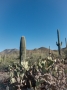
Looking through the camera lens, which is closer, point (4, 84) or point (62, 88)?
point (62, 88)

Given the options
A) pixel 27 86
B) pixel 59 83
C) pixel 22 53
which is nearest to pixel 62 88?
pixel 59 83

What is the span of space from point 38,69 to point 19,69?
0.74 m

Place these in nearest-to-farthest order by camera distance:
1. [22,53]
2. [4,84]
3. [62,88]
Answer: [62,88]
[4,84]
[22,53]

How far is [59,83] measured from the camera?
5.24m

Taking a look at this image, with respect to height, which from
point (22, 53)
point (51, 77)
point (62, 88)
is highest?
point (22, 53)

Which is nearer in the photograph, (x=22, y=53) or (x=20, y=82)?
(x=20, y=82)

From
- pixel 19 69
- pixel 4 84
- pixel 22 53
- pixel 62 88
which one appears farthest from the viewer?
pixel 22 53

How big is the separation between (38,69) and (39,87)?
64 centimetres

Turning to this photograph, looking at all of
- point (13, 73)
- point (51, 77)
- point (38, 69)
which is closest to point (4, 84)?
point (13, 73)

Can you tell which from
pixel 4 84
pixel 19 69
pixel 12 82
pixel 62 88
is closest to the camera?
pixel 62 88

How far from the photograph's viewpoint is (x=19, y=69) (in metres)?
5.95

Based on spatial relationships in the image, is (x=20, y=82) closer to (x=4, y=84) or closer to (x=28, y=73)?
(x=28, y=73)

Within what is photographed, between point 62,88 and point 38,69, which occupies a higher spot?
point 38,69

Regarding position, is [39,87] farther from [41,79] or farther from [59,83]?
[59,83]
